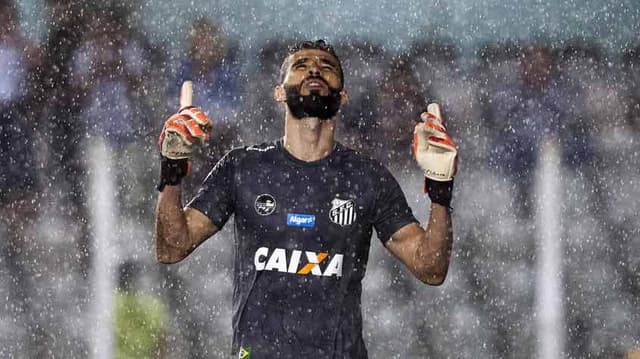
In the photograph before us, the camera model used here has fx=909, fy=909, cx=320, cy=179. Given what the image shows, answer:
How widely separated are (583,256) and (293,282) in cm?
670

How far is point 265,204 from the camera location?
3.43 metres

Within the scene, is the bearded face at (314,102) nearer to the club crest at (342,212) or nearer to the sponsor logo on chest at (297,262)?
the club crest at (342,212)

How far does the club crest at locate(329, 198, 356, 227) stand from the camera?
11.1 ft

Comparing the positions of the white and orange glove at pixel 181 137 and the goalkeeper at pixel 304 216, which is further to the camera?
the goalkeeper at pixel 304 216

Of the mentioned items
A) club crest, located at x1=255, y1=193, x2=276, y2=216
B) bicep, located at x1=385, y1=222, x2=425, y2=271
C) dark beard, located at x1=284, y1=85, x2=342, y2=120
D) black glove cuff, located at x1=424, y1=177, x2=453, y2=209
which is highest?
dark beard, located at x1=284, y1=85, x2=342, y2=120

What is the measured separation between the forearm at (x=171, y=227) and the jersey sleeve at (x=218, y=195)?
0.12 m

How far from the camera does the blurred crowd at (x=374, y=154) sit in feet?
29.2

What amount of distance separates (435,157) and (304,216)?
535mm

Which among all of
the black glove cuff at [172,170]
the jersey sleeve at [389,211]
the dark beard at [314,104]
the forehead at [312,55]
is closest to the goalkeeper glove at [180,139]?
the black glove cuff at [172,170]

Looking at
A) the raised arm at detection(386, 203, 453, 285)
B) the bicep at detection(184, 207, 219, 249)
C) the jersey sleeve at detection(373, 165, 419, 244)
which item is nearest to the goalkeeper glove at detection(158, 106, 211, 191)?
the bicep at detection(184, 207, 219, 249)

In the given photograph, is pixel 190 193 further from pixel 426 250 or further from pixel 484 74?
pixel 426 250

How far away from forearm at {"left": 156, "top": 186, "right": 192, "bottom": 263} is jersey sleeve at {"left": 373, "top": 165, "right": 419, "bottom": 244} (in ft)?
2.38

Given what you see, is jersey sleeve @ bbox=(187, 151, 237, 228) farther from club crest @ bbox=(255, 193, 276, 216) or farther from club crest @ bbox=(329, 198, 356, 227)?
club crest @ bbox=(329, 198, 356, 227)

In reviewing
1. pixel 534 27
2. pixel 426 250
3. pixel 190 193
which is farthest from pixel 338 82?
pixel 534 27
